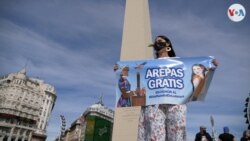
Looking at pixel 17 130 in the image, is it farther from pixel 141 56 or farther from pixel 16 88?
pixel 141 56

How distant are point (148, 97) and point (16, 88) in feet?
248

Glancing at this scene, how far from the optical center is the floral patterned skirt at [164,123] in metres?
2.26

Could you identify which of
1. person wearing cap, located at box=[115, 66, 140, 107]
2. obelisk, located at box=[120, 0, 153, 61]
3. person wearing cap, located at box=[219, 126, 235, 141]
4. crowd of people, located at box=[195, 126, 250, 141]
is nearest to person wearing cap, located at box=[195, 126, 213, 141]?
crowd of people, located at box=[195, 126, 250, 141]

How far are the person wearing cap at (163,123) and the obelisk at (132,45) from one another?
790 cm

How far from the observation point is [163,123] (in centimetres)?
229

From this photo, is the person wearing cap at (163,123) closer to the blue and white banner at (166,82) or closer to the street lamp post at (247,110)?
the blue and white banner at (166,82)

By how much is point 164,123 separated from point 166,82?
0.44 metres

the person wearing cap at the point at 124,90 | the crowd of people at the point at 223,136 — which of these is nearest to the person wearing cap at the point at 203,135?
the crowd of people at the point at 223,136

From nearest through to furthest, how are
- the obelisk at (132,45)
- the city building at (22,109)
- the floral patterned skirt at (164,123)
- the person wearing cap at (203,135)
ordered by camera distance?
1. the floral patterned skirt at (164,123)
2. the person wearing cap at (203,135)
3. the obelisk at (132,45)
4. the city building at (22,109)

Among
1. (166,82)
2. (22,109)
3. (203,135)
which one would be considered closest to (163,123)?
(166,82)

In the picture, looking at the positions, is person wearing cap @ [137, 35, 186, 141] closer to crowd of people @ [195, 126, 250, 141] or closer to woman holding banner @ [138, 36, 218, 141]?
woman holding banner @ [138, 36, 218, 141]

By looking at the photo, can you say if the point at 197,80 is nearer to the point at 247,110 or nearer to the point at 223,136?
the point at 223,136

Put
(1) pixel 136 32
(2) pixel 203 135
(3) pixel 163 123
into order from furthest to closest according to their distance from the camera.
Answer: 1. (1) pixel 136 32
2. (2) pixel 203 135
3. (3) pixel 163 123

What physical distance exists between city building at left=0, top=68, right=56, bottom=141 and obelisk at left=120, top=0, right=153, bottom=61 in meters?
59.9
